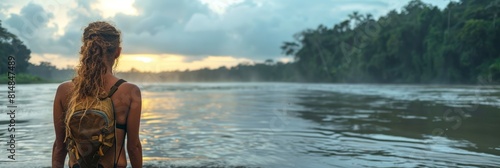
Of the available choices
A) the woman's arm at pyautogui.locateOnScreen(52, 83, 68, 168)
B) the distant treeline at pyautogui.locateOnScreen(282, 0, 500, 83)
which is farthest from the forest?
the woman's arm at pyautogui.locateOnScreen(52, 83, 68, 168)

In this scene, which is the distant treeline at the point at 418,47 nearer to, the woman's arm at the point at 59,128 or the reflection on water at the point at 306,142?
the reflection on water at the point at 306,142

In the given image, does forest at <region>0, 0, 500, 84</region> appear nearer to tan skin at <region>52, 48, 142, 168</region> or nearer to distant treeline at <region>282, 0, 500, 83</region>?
distant treeline at <region>282, 0, 500, 83</region>

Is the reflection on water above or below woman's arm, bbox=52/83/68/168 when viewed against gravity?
below

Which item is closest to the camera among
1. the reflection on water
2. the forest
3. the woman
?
the woman

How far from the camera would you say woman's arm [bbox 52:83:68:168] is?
2299mm

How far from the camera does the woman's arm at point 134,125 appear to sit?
2.29m

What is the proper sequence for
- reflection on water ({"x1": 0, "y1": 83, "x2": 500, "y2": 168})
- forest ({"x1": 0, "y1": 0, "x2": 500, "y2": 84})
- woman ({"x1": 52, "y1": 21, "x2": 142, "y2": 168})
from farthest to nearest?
forest ({"x1": 0, "y1": 0, "x2": 500, "y2": 84}), reflection on water ({"x1": 0, "y1": 83, "x2": 500, "y2": 168}), woman ({"x1": 52, "y1": 21, "x2": 142, "y2": 168})

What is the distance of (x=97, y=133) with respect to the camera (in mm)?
2115

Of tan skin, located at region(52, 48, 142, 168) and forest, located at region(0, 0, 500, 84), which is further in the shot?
forest, located at region(0, 0, 500, 84)

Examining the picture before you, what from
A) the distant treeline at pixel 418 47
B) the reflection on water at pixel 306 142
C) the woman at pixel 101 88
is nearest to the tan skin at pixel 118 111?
the woman at pixel 101 88

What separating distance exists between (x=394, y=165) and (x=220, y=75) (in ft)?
614

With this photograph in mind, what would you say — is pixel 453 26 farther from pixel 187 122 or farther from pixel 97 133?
pixel 97 133

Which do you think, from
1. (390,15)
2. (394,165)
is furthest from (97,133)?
(390,15)

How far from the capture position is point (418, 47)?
81062mm
